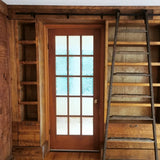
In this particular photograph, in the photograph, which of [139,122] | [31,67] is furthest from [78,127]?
[31,67]

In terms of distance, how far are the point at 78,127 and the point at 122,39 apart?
71.2 inches

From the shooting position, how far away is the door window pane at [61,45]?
350cm

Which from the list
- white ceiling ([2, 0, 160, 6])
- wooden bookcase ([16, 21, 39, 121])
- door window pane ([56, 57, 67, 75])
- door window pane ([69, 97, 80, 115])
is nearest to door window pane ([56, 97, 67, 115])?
door window pane ([69, 97, 80, 115])

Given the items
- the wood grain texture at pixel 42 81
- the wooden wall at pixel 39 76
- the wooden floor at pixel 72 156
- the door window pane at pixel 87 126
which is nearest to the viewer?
the wooden wall at pixel 39 76

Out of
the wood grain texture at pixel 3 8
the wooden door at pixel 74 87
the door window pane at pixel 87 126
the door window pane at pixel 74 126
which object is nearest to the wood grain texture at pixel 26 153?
the wooden door at pixel 74 87

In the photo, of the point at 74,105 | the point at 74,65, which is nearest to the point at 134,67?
the point at 74,65

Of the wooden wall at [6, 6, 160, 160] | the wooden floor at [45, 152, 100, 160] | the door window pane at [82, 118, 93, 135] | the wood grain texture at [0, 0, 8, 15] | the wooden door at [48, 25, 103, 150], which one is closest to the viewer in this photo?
the wood grain texture at [0, 0, 8, 15]

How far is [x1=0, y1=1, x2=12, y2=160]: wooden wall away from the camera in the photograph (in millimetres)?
2883

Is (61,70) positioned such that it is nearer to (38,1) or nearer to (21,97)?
(21,97)

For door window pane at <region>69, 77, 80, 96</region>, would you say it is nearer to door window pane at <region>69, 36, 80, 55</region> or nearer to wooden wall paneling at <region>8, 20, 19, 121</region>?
door window pane at <region>69, 36, 80, 55</region>

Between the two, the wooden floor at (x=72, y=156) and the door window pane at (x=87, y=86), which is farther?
the door window pane at (x=87, y=86)

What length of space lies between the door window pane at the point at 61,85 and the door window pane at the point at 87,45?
0.63m

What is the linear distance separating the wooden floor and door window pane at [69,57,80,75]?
1.49m

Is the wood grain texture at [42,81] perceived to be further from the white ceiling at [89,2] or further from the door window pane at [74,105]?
the door window pane at [74,105]
